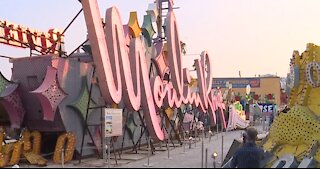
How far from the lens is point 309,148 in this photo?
1230cm

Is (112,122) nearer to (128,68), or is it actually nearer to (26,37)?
(128,68)

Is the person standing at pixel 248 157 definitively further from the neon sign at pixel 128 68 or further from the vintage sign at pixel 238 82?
the vintage sign at pixel 238 82

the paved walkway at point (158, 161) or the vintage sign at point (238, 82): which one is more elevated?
the vintage sign at point (238, 82)

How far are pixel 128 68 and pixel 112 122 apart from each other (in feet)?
7.42

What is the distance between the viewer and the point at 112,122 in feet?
47.5

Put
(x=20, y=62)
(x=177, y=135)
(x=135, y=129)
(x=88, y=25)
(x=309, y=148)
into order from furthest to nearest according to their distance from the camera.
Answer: (x=177, y=135) < (x=135, y=129) < (x=20, y=62) < (x=88, y=25) < (x=309, y=148)

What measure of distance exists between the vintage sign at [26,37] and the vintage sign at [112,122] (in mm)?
6030

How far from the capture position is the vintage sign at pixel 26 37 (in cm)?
2001

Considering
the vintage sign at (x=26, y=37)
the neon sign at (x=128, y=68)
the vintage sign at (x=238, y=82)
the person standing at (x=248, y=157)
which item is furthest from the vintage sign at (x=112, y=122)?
the vintage sign at (x=238, y=82)

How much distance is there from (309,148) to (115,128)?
5.93m

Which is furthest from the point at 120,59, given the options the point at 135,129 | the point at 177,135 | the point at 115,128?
the point at 177,135

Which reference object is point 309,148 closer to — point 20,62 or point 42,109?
point 42,109

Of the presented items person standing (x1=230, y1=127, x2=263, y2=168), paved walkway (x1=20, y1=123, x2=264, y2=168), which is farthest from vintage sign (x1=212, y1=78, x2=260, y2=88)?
person standing (x1=230, y1=127, x2=263, y2=168)

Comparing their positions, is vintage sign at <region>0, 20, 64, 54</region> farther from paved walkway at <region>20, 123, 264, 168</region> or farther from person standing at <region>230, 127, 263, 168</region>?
person standing at <region>230, 127, 263, 168</region>
